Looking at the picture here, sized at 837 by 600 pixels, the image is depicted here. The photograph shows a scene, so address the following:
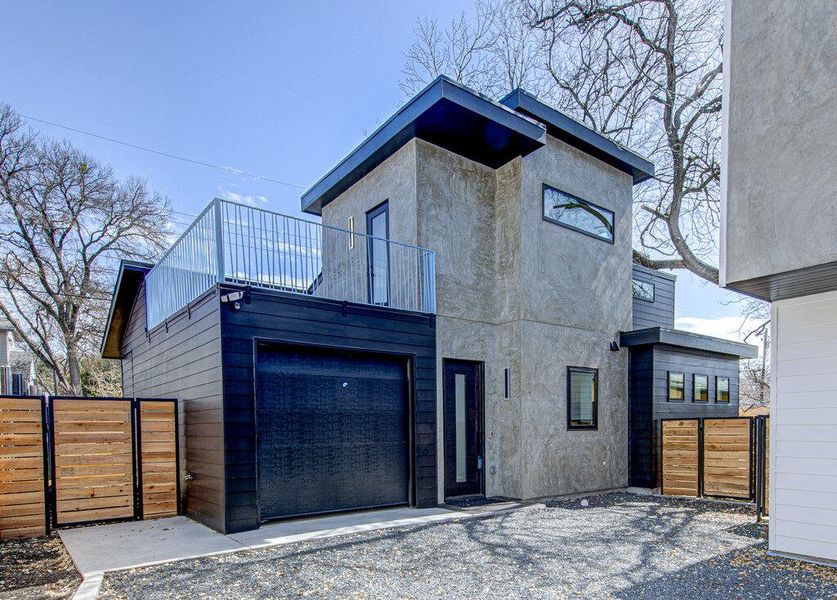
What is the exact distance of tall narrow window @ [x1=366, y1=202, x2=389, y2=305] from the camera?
7273 millimetres

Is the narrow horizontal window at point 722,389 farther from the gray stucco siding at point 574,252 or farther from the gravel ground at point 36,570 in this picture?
the gravel ground at point 36,570

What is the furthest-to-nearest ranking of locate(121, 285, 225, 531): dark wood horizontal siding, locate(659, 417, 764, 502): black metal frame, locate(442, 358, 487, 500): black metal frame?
locate(659, 417, 764, 502): black metal frame < locate(442, 358, 487, 500): black metal frame < locate(121, 285, 225, 531): dark wood horizontal siding

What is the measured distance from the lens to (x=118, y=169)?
54.7 feet

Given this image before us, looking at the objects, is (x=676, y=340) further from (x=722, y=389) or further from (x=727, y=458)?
(x=722, y=389)

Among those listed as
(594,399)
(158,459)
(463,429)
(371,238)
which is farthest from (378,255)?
(594,399)

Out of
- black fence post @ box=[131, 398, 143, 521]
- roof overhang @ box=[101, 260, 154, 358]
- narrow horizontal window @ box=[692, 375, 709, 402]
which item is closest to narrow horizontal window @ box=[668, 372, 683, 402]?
narrow horizontal window @ box=[692, 375, 709, 402]

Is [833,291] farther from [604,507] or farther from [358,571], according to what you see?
[358,571]

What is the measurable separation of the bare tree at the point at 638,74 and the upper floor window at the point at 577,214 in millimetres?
3407

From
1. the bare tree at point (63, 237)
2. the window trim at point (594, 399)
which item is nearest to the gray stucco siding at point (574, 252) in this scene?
the window trim at point (594, 399)

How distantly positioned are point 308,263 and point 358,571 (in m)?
3.38

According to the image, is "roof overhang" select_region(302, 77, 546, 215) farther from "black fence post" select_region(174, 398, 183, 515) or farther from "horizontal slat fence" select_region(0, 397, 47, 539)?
"horizontal slat fence" select_region(0, 397, 47, 539)

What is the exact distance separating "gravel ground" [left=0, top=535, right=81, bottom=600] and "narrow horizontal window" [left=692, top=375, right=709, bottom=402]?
9.41 meters

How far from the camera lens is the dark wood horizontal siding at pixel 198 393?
494 centimetres

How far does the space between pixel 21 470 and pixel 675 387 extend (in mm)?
9373
